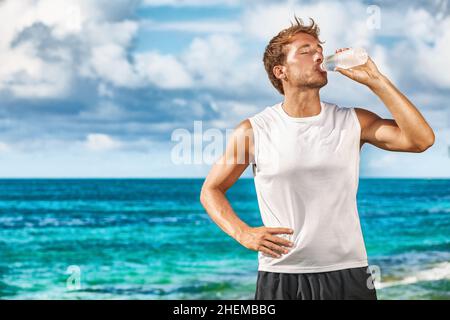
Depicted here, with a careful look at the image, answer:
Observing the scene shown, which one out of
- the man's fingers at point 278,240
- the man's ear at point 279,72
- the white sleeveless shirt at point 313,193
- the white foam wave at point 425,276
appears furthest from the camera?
the white foam wave at point 425,276

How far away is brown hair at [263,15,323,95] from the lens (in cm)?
348

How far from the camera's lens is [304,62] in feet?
11.2

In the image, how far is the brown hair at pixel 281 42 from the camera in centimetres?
348

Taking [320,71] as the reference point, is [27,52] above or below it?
above

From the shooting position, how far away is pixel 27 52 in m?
31.7

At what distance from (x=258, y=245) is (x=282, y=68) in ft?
2.81

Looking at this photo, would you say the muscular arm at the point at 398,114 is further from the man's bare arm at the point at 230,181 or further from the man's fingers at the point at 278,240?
the man's fingers at the point at 278,240

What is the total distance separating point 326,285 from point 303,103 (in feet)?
2.66

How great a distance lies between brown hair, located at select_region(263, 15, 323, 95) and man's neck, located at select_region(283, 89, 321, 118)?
7.5 inches

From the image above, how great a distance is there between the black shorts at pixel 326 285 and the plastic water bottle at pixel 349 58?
89 cm

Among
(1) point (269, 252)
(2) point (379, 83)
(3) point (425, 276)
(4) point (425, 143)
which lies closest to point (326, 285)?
(1) point (269, 252)

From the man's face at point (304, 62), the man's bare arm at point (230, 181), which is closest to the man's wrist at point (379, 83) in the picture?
the man's face at point (304, 62)
